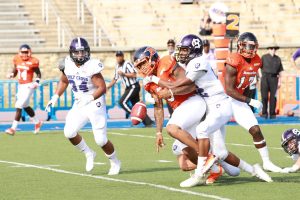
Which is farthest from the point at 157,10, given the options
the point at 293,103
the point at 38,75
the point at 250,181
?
the point at 250,181

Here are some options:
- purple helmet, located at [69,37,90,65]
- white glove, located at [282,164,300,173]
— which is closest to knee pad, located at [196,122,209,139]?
white glove, located at [282,164,300,173]

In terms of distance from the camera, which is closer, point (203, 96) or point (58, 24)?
point (203, 96)

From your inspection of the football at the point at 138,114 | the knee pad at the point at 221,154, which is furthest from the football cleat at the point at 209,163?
the football at the point at 138,114

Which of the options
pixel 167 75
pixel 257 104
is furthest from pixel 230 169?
pixel 167 75

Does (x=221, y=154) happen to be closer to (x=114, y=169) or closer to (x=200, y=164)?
(x=200, y=164)

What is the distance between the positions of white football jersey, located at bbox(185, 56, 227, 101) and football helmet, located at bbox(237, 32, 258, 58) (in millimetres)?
1611

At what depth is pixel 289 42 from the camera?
123ft

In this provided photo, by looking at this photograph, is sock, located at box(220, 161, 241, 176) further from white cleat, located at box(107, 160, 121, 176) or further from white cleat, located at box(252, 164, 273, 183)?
white cleat, located at box(107, 160, 121, 176)

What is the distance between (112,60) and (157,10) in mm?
4517

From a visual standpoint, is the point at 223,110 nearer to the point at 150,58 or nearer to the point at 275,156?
the point at 150,58

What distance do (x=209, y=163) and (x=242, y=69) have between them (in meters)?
2.09

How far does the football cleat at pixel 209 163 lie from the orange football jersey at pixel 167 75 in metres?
0.71

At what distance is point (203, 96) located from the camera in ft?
40.7

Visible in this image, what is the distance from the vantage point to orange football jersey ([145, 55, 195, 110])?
1230 cm
